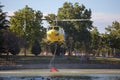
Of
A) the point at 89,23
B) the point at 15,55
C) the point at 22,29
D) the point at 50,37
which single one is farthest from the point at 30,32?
the point at 50,37

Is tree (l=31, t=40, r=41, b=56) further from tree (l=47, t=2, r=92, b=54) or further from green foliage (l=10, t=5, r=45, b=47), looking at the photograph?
tree (l=47, t=2, r=92, b=54)

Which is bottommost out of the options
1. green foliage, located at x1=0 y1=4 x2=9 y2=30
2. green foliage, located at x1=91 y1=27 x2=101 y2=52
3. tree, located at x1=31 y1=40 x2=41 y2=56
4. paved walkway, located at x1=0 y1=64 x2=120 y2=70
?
paved walkway, located at x1=0 y1=64 x2=120 y2=70

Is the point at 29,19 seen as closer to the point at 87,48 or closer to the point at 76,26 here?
the point at 76,26

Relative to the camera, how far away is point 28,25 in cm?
8556

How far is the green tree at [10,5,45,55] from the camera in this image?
280ft

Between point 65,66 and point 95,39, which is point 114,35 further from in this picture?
point 65,66

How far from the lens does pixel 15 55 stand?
262 ft

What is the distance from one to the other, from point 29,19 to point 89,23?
15493 mm

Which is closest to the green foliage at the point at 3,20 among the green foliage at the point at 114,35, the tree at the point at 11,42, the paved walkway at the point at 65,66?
the tree at the point at 11,42

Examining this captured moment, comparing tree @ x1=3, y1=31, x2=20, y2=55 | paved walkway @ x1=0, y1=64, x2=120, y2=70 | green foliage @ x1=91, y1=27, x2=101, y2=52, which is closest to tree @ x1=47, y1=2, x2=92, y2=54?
green foliage @ x1=91, y1=27, x2=101, y2=52

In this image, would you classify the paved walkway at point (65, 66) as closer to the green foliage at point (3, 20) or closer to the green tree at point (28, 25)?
the green foliage at point (3, 20)

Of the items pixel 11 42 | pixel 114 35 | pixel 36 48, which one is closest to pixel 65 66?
pixel 11 42

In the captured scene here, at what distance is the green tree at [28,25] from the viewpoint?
8531cm

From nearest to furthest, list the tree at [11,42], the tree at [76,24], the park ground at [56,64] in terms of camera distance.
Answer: the park ground at [56,64]
the tree at [11,42]
the tree at [76,24]
